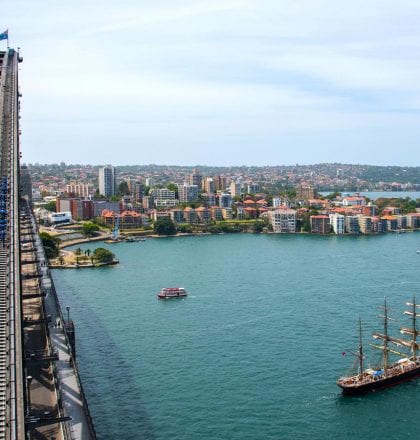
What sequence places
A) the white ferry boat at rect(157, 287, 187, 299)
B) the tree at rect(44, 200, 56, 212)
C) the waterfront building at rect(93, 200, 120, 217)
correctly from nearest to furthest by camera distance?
1. the white ferry boat at rect(157, 287, 187, 299)
2. the waterfront building at rect(93, 200, 120, 217)
3. the tree at rect(44, 200, 56, 212)

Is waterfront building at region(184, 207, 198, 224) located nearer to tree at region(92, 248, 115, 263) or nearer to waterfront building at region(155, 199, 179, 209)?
waterfront building at region(155, 199, 179, 209)

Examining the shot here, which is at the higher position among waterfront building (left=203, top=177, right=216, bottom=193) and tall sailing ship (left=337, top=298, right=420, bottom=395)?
waterfront building (left=203, top=177, right=216, bottom=193)

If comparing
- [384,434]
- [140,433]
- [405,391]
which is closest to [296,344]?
[405,391]

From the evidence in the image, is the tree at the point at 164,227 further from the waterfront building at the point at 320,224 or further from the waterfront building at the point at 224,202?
the waterfront building at the point at 224,202

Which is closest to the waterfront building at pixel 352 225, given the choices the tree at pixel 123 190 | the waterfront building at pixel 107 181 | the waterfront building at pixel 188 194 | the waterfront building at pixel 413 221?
the waterfront building at pixel 413 221

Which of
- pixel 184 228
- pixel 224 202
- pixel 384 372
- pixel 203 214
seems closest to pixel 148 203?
pixel 224 202

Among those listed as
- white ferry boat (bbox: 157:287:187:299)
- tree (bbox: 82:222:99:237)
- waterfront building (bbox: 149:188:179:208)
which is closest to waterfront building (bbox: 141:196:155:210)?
waterfront building (bbox: 149:188:179:208)

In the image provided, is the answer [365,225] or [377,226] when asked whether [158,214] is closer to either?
[365,225]

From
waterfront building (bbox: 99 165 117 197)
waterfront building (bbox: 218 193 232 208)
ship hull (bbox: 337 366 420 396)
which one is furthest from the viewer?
waterfront building (bbox: 99 165 117 197)
